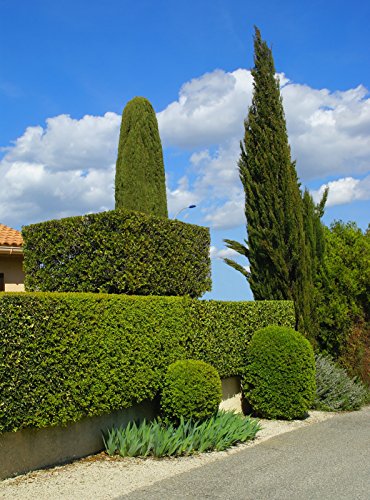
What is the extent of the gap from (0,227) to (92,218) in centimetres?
1033

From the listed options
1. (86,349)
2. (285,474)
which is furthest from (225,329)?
(285,474)

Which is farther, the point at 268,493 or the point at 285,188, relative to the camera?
the point at 285,188

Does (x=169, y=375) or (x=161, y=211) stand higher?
(x=161, y=211)

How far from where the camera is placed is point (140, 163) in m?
16.1

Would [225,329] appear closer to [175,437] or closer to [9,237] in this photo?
[175,437]

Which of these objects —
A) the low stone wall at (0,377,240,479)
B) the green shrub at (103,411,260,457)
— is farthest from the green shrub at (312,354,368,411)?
the low stone wall at (0,377,240,479)

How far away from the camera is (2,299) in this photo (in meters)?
6.67

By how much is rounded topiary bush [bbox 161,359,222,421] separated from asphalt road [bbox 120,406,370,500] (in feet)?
2.97

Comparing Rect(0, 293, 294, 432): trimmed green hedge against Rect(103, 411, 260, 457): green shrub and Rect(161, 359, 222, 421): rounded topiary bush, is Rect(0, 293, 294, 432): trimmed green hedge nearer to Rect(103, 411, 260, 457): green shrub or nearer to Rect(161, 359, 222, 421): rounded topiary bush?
Rect(161, 359, 222, 421): rounded topiary bush

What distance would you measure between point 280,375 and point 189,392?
8.73 feet

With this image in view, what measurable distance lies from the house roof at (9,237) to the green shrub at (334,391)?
9094 millimetres

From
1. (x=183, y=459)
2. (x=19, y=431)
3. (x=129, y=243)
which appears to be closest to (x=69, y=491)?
(x=19, y=431)

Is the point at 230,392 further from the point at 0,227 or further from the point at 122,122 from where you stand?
the point at 0,227

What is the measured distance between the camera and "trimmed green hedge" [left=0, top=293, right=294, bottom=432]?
667 centimetres
